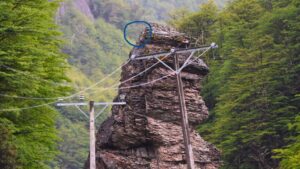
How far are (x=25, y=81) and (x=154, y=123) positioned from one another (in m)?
6.53

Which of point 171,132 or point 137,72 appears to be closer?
point 171,132

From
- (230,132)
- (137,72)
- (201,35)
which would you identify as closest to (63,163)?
(201,35)

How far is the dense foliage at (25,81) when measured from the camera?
50.0 ft

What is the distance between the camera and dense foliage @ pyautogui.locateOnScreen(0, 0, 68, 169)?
1525 cm

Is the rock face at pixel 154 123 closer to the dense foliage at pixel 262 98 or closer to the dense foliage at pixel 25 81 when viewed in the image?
the dense foliage at pixel 25 81

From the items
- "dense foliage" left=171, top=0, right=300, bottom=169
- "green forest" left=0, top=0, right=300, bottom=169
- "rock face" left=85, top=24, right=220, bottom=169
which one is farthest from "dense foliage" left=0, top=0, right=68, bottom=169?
"dense foliage" left=171, top=0, right=300, bottom=169

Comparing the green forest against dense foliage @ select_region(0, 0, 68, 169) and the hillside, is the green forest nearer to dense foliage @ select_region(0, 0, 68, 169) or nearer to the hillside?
dense foliage @ select_region(0, 0, 68, 169)

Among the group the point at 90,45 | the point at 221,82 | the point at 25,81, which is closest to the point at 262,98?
the point at 221,82

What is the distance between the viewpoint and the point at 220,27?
38344mm

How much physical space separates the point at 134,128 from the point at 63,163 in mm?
49038

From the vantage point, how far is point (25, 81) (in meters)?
15.5

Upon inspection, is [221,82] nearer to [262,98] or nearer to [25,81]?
[262,98]

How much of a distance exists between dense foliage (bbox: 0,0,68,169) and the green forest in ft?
0.12

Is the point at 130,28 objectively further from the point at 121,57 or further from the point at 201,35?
the point at 201,35
